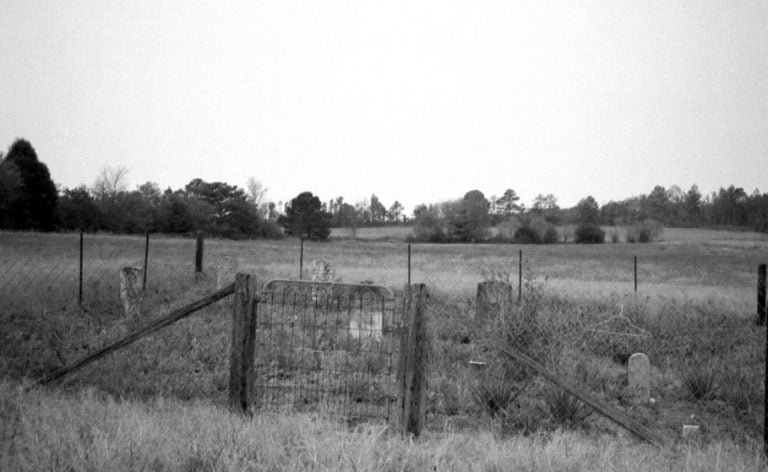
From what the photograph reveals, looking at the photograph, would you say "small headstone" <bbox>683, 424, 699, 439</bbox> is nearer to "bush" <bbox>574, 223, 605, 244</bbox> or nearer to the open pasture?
the open pasture

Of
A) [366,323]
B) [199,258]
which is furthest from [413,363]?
[199,258]

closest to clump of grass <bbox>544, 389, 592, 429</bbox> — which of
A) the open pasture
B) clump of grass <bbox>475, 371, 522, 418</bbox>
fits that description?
clump of grass <bbox>475, 371, 522, 418</bbox>

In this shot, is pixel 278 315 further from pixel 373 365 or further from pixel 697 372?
pixel 697 372

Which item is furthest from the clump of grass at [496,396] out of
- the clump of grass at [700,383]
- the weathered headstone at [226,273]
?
the weathered headstone at [226,273]

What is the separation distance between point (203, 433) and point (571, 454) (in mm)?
2977

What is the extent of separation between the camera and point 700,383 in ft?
22.1

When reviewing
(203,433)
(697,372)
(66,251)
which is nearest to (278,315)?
(203,433)

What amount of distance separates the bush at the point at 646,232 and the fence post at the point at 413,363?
200ft

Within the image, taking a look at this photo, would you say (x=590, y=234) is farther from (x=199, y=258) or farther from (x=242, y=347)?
(x=242, y=347)

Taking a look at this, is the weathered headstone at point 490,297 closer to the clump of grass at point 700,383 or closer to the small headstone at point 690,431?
the clump of grass at point 700,383

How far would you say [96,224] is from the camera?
47594 mm

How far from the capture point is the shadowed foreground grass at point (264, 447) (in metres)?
3.71

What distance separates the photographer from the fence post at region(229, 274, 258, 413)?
5.06m

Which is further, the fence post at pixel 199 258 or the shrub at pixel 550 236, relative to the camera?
the shrub at pixel 550 236
